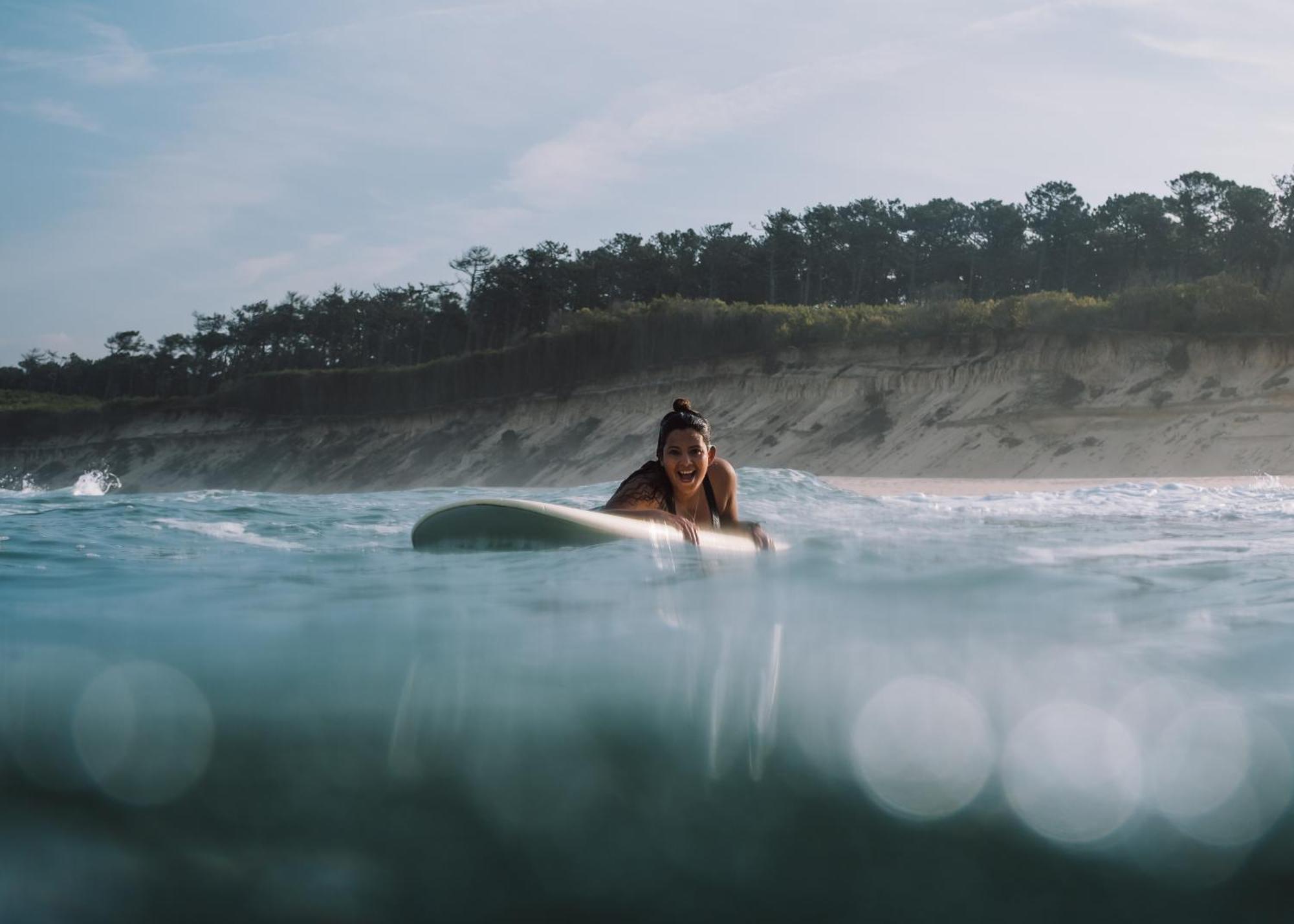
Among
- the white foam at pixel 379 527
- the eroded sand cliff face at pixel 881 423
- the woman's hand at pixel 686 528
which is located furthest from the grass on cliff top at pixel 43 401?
the woman's hand at pixel 686 528

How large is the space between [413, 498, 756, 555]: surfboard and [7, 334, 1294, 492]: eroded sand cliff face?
61.0ft

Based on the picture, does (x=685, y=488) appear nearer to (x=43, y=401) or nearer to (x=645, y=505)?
(x=645, y=505)

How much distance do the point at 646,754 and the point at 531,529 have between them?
3.02m

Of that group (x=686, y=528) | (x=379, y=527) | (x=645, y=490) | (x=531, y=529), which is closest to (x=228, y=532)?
(x=379, y=527)

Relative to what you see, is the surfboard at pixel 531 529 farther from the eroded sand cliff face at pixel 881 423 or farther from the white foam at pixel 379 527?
the eroded sand cliff face at pixel 881 423

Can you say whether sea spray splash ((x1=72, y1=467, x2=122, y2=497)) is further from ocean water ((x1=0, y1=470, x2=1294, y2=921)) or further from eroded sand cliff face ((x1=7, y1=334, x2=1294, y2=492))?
ocean water ((x1=0, y1=470, x2=1294, y2=921))

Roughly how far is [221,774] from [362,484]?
37476 mm

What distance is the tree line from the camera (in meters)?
44.3

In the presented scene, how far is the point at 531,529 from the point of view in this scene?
5574mm

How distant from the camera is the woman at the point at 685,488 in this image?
596 centimetres

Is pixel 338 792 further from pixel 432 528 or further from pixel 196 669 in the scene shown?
pixel 432 528

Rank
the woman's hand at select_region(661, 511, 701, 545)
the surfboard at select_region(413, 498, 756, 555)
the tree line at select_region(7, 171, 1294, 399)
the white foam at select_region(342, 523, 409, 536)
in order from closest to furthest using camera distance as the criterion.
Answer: the surfboard at select_region(413, 498, 756, 555)
the woman's hand at select_region(661, 511, 701, 545)
the white foam at select_region(342, 523, 409, 536)
the tree line at select_region(7, 171, 1294, 399)

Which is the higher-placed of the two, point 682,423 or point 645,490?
point 682,423

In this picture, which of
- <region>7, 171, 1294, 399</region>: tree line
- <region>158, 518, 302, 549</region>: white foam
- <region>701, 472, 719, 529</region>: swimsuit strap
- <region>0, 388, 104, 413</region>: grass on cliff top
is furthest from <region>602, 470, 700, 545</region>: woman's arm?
<region>0, 388, 104, 413</region>: grass on cliff top
